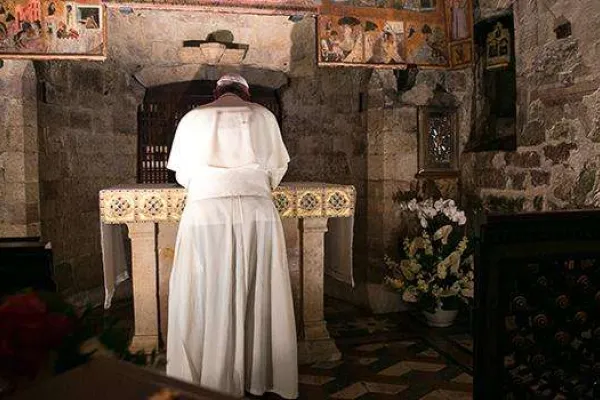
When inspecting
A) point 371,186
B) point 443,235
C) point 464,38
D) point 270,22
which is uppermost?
point 270,22

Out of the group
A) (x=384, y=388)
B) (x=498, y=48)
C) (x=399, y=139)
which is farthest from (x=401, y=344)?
(x=498, y=48)

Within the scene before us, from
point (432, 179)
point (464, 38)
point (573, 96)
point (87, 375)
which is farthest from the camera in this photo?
point (432, 179)

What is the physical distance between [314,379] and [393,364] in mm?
638

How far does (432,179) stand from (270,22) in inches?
101

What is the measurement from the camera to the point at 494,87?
17.4 ft

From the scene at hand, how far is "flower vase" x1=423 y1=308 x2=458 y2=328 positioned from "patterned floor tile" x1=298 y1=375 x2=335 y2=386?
5.02ft

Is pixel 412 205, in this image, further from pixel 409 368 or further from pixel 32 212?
pixel 32 212

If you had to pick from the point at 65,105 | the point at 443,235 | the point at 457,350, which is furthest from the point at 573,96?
the point at 65,105

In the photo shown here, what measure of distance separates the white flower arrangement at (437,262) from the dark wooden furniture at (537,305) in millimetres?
2846

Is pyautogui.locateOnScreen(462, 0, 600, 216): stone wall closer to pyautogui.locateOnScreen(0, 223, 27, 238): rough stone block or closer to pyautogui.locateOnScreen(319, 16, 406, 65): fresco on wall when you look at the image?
pyautogui.locateOnScreen(319, 16, 406, 65): fresco on wall

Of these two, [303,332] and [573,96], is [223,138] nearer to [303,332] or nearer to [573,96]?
[303,332]

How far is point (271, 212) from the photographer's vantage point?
3.59 m

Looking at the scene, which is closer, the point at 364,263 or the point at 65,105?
the point at 65,105

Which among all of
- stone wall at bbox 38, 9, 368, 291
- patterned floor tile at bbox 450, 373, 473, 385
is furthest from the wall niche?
patterned floor tile at bbox 450, 373, 473, 385
